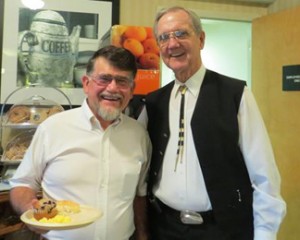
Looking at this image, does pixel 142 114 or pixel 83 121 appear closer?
pixel 83 121

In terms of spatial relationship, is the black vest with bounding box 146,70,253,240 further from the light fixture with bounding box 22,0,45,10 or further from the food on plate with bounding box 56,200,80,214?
the light fixture with bounding box 22,0,45,10

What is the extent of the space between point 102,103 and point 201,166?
452 millimetres

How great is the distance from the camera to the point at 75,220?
1054 millimetres

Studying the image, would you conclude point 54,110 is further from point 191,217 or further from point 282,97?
point 282,97

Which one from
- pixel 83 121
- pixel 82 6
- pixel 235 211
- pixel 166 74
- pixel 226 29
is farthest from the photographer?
pixel 226 29

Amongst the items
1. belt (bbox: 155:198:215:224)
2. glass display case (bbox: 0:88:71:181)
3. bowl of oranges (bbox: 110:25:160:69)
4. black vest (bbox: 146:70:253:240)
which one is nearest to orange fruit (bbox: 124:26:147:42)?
bowl of oranges (bbox: 110:25:160:69)

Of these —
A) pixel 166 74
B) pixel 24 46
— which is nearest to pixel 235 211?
pixel 24 46

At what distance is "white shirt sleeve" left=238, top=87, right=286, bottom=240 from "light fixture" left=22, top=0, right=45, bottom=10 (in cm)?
154

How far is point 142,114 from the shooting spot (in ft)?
5.32

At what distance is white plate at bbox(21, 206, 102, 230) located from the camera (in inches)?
39.4

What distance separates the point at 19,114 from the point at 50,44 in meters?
0.51

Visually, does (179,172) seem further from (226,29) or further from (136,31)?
(226,29)

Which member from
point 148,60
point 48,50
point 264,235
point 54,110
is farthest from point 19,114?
point 264,235

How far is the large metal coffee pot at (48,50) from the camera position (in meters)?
2.17
